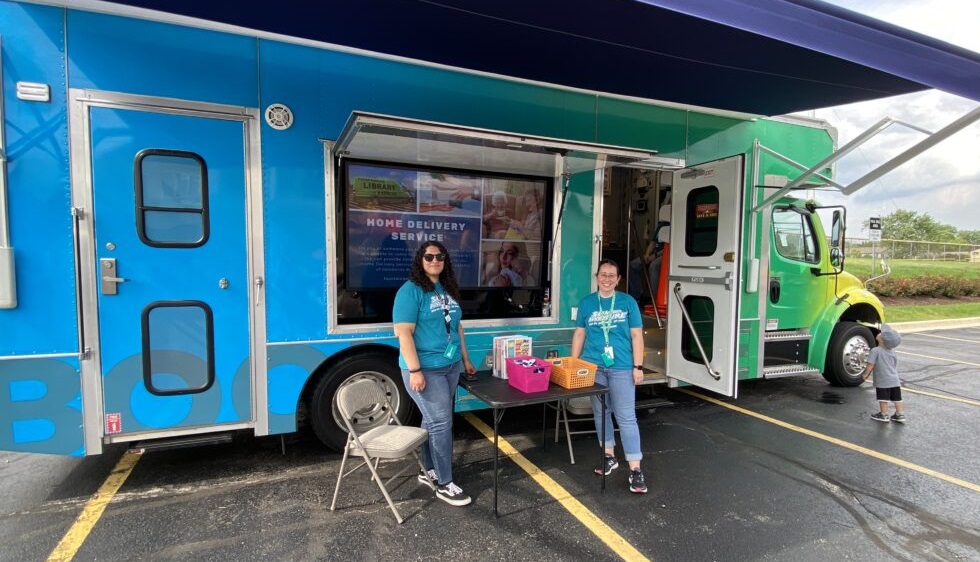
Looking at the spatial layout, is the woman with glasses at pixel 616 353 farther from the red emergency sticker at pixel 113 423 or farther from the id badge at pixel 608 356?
the red emergency sticker at pixel 113 423

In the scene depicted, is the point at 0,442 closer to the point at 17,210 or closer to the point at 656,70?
the point at 17,210

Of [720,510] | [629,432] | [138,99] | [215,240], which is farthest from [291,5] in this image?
[720,510]

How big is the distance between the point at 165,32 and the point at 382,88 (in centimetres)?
131

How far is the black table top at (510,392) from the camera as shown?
2.89 m

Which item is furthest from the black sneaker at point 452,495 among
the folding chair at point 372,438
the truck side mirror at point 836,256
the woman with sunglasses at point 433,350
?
the truck side mirror at point 836,256

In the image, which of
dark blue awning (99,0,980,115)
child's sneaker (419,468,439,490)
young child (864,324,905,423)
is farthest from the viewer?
young child (864,324,905,423)

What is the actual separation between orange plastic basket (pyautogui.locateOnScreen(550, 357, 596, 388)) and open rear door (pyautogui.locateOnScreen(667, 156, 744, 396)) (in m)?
1.60

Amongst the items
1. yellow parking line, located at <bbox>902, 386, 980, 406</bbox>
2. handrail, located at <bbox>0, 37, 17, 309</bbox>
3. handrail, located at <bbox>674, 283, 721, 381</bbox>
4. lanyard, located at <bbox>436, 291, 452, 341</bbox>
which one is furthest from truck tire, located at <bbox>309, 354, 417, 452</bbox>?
yellow parking line, located at <bbox>902, 386, 980, 406</bbox>

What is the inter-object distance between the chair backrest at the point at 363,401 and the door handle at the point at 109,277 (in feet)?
4.83

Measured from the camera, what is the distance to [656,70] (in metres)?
3.87

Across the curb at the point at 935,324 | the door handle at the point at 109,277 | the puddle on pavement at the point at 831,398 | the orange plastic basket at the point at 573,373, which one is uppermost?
the door handle at the point at 109,277

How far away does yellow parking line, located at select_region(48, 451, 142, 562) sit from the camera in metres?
2.60

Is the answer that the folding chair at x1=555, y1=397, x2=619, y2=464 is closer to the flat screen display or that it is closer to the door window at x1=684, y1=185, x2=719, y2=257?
the flat screen display

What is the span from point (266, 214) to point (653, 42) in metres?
2.82
